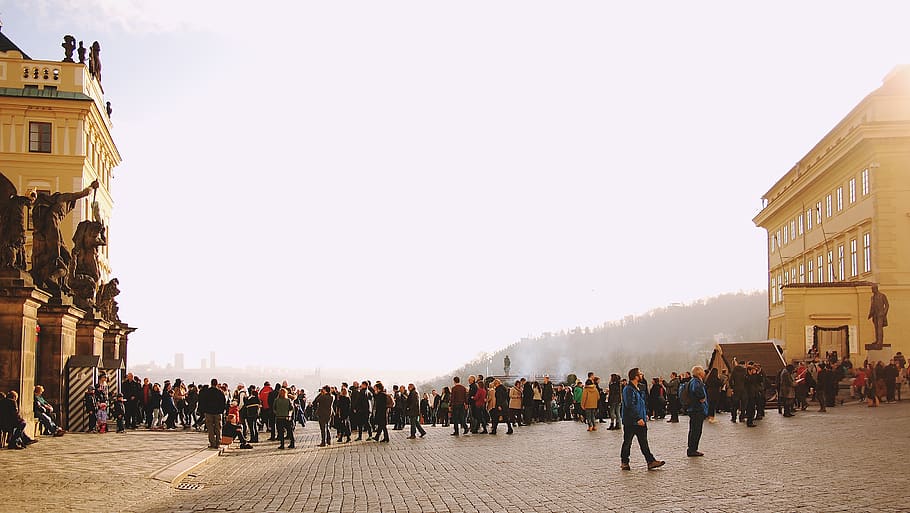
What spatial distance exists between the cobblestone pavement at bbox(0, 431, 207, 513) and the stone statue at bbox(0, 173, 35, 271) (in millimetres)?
4165

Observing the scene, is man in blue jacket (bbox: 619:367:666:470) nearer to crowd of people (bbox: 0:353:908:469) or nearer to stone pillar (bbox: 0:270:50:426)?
crowd of people (bbox: 0:353:908:469)

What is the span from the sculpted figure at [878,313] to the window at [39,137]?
1642 inches

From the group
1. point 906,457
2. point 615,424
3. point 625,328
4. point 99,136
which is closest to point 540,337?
point 625,328

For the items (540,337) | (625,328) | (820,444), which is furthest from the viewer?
(540,337)

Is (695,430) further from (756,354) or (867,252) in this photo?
(867,252)

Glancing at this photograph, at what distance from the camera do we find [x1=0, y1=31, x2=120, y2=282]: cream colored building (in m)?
56.1

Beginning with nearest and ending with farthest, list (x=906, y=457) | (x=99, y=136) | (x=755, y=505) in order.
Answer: (x=755, y=505), (x=906, y=457), (x=99, y=136)

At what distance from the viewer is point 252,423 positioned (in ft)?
101

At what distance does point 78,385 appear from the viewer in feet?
96.8

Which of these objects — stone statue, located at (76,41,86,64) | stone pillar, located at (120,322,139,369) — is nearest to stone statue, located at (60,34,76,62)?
stone statue, located at (76,41,86,64)

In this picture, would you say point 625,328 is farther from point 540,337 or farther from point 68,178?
point 68,178

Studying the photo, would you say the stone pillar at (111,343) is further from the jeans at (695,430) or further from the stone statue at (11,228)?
the jeans at (695,430)

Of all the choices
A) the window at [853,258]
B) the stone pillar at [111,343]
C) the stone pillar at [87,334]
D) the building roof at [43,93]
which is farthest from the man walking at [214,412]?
the window at [853,258]

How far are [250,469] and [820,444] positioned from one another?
11043mm
